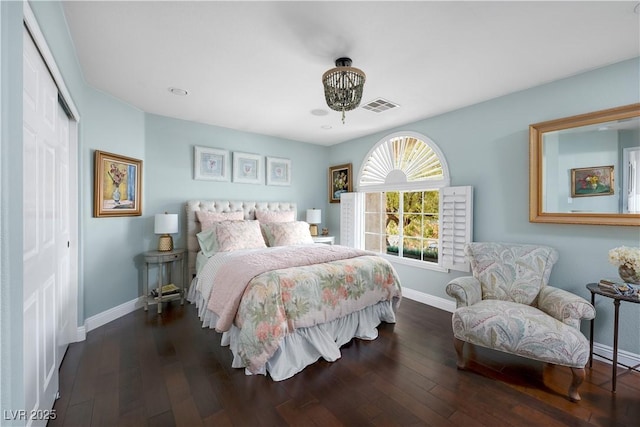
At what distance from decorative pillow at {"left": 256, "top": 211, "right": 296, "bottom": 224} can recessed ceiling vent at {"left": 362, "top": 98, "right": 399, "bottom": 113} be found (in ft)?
6.91

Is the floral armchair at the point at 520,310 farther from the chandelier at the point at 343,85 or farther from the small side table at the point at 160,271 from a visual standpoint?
the small side table at the point at 160,271

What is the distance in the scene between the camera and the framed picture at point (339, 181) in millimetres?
4980

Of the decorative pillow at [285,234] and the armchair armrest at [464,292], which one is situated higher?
the decorative pillow at [285,234]

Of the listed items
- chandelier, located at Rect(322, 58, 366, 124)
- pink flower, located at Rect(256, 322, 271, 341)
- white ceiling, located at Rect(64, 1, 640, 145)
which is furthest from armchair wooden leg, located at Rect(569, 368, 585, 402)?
chandelier, located at Rect(322, 58, 366, 124)

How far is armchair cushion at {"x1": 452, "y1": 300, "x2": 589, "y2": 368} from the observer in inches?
72.2

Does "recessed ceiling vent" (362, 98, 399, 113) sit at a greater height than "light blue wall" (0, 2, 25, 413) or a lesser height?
greater

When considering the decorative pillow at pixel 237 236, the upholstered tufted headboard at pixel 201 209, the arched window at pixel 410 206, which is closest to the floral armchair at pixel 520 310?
the arched window at pixel 410 206

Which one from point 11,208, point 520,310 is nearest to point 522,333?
point 520,310

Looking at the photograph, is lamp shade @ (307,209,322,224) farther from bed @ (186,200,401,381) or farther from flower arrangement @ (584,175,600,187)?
flower arrangement @ (584,175,600,187)

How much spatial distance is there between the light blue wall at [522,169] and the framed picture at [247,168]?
2.56 metres

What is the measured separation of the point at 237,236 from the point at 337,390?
2141mm

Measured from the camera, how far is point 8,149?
3.05 feet

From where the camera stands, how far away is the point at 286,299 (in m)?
2.19

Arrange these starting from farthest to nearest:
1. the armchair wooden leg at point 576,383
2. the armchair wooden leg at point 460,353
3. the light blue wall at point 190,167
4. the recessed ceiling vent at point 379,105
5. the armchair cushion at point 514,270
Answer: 1. the light blue wall at point 190,167
2. the recessed ceiling vent at point 379,105
3. the armchair cushion at point 514,270
4. the armchair wooden leg at point 460,353
5. the armchair wooden leg at point 576,383
